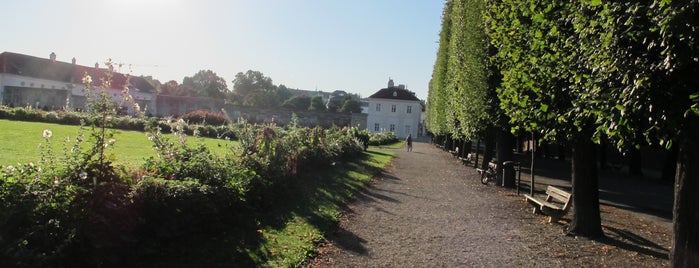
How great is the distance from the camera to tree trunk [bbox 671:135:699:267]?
551 centimetres

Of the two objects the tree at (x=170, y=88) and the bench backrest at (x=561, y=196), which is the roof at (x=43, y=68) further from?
the bench backrest at (x=561, y=196)

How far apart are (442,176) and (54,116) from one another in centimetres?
2987

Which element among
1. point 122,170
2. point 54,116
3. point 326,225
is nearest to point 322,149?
point 326,225

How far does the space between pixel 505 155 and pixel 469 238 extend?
9949 millimetres

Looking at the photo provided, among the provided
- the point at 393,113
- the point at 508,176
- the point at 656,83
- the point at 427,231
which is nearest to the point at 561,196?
the point at 427,231

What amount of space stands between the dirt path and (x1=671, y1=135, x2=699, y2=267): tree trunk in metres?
1.69

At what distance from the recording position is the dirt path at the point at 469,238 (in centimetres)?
733

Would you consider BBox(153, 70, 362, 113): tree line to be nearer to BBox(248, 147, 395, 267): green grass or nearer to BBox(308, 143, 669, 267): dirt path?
BBox(248, 147, 395, 267): green grass

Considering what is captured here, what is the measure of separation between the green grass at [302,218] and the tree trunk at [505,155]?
463 cm

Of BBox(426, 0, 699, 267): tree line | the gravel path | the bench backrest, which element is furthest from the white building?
BBox(426, 0, 699, 267): tree line

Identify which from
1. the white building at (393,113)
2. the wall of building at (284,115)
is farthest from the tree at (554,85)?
the white building at (393,113)

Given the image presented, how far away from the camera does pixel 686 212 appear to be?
5652mm

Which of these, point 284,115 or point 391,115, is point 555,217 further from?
point 391,115

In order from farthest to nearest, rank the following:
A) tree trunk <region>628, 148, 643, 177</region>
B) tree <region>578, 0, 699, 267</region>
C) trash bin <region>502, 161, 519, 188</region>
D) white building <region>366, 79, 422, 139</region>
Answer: white building <region>366, 79, 422, 139</region> < tree trunk <region>628, 148, 643, 177</region> < trash bin <region>502, 161, 519, 188</region> < tree <region>578, 0, 699, 267</region>
